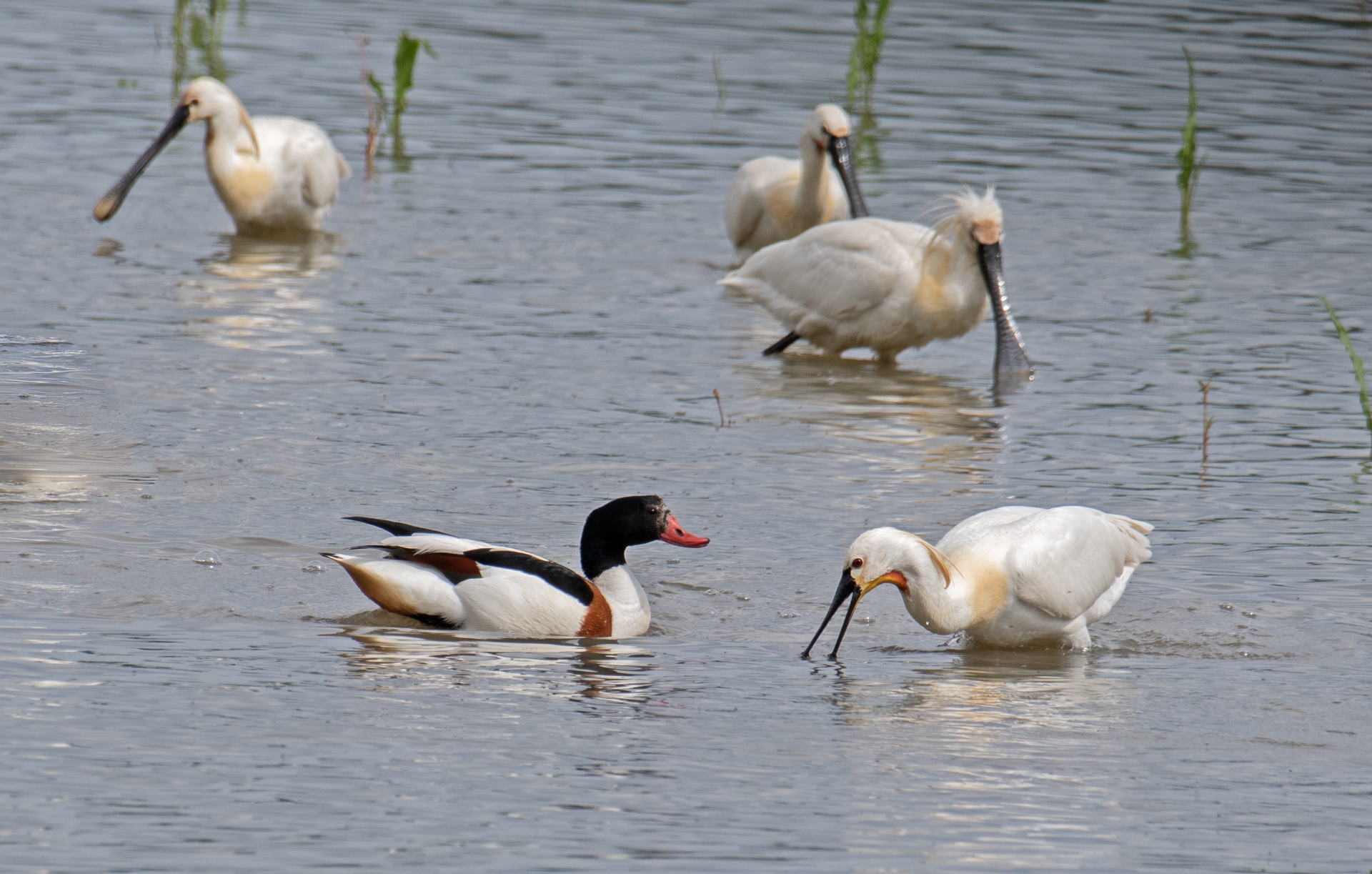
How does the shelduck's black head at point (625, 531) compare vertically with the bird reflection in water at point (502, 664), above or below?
above

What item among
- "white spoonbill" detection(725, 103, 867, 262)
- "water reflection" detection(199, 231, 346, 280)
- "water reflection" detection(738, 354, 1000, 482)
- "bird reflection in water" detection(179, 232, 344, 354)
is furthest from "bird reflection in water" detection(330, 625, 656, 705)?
"white spoonbill" detection(725, 103, 867, 262)

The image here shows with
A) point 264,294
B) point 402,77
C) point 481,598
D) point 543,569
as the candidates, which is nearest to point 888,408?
point 264,294

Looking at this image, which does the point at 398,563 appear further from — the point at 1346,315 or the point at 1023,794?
the point at 1346,315

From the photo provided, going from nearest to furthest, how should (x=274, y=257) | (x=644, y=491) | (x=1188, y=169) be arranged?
(x=644, y=491) < (x=274, y=257) < (x=1188, y=169)

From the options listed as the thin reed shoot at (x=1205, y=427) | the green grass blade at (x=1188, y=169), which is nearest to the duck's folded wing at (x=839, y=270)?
the thin reed shoot at (x=1205, y=427)

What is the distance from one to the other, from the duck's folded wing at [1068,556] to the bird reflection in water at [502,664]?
1.36 m

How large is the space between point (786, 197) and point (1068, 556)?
887 cm

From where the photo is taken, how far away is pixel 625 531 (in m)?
7.51

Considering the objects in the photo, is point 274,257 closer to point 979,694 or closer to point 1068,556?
point 1068,556

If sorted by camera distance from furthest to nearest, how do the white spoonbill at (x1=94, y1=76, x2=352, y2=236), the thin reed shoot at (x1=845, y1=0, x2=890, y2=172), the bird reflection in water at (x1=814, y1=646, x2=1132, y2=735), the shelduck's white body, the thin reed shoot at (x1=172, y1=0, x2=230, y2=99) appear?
the thin reed shoot at (x1=172, y1=0, x2=230, y2=99) → the thin reed shoot at (x1=845, y1=0, x2=890, y2=172) → the white spoonbill at (x1=94, y1=76, x2=352, y2=236) → the shelduck's white body → the bird reflection in water at (x1=814, y1=646, x2=1132, y2=735)

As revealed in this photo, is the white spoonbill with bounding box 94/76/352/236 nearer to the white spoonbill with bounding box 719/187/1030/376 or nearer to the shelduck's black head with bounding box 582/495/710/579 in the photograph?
the white spoonbill with bounding box 719/187/1030/376

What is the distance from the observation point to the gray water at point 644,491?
5223 mm

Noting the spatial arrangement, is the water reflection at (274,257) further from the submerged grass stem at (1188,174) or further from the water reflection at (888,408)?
the submerged grass stem at (1188,174)

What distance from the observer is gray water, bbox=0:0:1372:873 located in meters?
5.22
